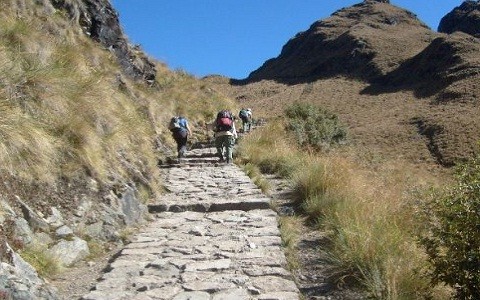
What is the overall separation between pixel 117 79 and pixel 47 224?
24.3ft

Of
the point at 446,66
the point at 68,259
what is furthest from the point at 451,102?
the point at 68,259

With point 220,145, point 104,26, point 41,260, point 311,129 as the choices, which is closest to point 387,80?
point 311,129

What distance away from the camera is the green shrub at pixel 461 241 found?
3475 millimetres

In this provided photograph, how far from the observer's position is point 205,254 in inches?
206

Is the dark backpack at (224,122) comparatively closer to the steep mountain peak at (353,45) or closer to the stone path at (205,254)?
the stone path at (205,254)

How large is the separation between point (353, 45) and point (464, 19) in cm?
3399

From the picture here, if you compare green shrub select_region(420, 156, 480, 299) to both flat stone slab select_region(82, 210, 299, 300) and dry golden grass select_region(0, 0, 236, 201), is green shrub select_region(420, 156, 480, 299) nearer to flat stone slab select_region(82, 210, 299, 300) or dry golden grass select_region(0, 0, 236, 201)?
flat stone slab select_region(82, 210, 299, 300)

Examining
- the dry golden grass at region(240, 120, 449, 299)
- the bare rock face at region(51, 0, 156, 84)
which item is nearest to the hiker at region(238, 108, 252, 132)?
the bare rock face at region(51, 0, 156, 84)

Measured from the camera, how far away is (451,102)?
181 feet

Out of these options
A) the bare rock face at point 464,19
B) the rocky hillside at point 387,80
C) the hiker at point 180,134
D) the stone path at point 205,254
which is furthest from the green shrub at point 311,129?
the bare rock face at point 464,19

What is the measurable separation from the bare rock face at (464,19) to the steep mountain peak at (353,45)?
26.2 ft

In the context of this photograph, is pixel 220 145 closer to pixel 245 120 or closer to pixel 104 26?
pixel 104 26

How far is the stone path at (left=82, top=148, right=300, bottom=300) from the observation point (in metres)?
4.22

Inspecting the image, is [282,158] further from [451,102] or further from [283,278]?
[451,102]
